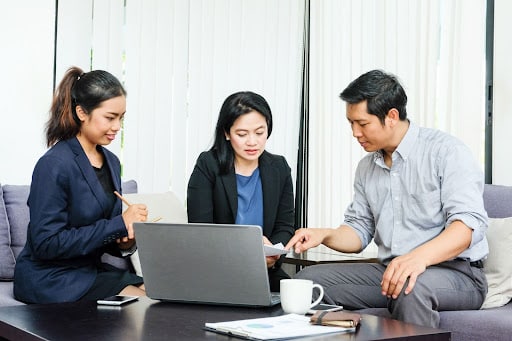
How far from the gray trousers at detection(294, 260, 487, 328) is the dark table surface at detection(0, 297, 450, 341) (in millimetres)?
418

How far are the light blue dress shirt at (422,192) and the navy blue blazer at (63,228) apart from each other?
35.7 inches

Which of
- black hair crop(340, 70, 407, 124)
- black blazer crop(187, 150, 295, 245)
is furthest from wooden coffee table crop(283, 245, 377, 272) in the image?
black hair crop(340, 70, 407, 124)

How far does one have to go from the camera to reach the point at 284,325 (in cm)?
176

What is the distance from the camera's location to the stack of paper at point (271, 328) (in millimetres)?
1644

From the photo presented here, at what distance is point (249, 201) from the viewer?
2951 mm

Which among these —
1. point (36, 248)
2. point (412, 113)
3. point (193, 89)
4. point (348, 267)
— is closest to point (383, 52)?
point (412, 113)

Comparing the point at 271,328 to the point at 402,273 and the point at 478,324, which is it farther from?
the point at 478,324

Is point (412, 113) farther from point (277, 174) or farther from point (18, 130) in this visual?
point (18, 130)

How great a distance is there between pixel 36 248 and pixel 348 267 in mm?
1070

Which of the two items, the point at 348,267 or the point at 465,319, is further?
the point at 348,267

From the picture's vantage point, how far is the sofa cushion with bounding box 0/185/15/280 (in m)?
3.09

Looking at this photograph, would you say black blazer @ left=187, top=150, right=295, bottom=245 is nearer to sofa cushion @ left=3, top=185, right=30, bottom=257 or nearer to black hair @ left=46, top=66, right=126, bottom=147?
black hair @ left=46, top=66, right=126, bottom=147

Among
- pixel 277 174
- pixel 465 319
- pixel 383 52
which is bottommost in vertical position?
pixel 465 319

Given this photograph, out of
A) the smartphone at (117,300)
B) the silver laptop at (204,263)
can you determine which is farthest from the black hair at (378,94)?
the smartphone at (117,300)
